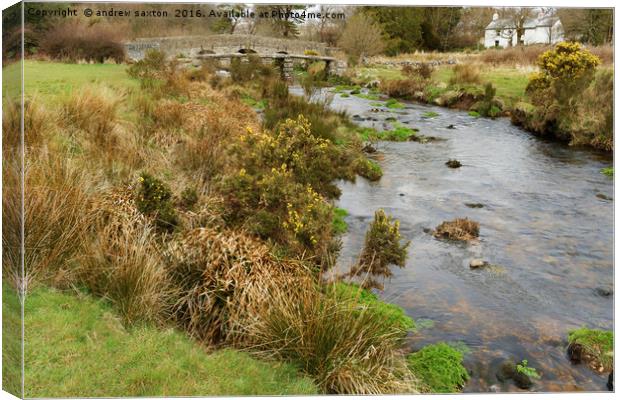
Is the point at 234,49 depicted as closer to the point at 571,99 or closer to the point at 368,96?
the point at 368,96

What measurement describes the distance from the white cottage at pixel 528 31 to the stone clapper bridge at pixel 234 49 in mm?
1377

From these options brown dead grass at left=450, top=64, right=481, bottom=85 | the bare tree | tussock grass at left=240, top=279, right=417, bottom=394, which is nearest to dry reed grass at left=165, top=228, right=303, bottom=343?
tussock grass at left=240, top=279, right=417, bottom=394

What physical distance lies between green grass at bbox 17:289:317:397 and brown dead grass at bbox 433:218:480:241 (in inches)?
89.7

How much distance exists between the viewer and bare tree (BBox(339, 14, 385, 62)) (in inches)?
198

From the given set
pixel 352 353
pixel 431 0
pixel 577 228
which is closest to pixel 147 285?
pixel 352 353

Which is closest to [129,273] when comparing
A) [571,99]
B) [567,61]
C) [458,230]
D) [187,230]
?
[187,230]

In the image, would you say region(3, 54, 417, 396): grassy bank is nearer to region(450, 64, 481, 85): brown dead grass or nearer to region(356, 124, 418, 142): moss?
region(356, 124, 418, 142): moss

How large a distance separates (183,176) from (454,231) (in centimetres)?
280

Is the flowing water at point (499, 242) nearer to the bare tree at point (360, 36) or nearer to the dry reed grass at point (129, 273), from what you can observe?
the bare tree at point (360, 36)

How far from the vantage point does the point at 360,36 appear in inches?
206

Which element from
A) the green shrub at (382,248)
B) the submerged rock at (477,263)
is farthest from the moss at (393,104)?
the submerged rock at (477,263)

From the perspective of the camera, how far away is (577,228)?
5316 millimetres

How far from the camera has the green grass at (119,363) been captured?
153 inches

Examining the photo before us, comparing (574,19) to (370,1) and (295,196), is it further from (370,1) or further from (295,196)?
(295,196)
